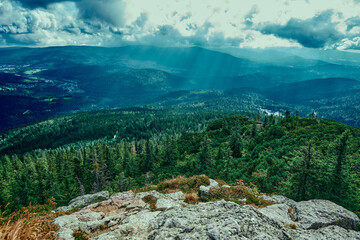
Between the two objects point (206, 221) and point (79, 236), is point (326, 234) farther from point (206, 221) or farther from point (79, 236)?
point (79, 236)

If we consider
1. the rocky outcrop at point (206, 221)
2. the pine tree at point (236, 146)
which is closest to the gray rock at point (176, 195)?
the rocky outcrop at point (206, 221)

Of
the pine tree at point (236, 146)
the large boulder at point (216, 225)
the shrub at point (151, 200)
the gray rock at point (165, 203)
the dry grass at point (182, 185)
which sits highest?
the large boulder at point (216, 225)

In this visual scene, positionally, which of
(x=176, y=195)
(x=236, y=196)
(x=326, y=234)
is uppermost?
(x=326, y=234)

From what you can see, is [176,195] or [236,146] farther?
[236,146]

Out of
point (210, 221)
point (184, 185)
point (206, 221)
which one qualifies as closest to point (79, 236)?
point (206, 221)

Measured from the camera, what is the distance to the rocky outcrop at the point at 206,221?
1015cm

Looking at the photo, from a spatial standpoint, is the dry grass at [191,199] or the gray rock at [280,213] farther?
the dry grass at [191,199]

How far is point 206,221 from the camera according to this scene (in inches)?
432

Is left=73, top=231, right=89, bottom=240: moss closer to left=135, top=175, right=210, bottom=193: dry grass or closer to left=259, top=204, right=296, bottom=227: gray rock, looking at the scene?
left=135, top=175, right=210, bottom=193: dry grass

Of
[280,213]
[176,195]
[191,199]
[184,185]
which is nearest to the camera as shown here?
[280,213]

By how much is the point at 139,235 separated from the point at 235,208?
671cm

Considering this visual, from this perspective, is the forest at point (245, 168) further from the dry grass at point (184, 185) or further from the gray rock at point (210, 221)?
the dry grass at point (184, 185)

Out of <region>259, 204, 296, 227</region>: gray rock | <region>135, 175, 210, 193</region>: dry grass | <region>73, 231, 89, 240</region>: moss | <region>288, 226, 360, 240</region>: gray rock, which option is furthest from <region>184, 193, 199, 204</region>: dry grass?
<region>73, 231, 89, 240</region>: moss

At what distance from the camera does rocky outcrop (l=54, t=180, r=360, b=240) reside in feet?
33.3
